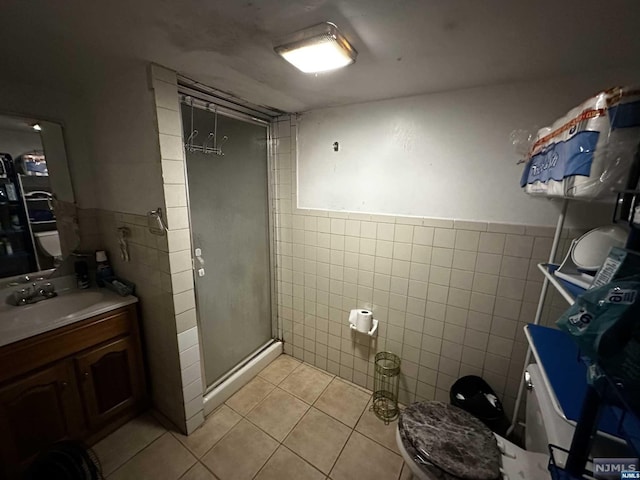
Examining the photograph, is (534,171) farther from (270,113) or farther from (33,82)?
(33,82)

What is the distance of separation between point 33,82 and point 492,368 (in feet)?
10.4

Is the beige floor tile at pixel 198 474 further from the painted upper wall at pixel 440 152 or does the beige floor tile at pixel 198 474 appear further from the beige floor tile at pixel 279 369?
the painted upper wall at pixel 440 152

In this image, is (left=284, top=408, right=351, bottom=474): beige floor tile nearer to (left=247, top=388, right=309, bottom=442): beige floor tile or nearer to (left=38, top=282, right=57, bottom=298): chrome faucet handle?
(left=247, top=388, right=309, bottom=442): beige floor tile

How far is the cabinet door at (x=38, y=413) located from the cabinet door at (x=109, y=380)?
0.05 meters

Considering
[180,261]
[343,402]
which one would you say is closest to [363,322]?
[343,402]

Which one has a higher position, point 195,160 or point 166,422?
point 195,160

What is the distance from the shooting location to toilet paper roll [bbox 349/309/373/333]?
5.74ft

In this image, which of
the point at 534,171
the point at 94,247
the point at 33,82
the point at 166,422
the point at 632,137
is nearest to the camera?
the point at 632,137

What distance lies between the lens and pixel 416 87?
4.46 ft

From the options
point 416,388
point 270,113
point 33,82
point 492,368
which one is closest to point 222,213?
point 270,113

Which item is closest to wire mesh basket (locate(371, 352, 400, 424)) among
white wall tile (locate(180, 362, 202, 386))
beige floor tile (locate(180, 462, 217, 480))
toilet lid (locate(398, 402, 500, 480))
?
toilet lid (locate(398, 402, 500, 480))

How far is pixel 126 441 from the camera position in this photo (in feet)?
4.94

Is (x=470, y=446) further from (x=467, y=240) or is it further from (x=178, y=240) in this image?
(x=178, y=240)

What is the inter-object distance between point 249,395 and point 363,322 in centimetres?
104
